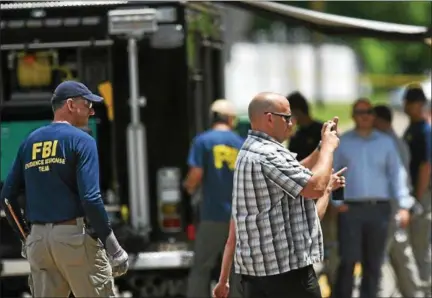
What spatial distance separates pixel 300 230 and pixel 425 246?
14.3ft

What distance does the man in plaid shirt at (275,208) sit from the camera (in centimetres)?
560

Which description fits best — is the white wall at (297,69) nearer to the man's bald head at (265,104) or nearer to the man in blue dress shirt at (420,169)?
the man in blue dress shirt at (420,169)

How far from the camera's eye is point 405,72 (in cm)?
6856

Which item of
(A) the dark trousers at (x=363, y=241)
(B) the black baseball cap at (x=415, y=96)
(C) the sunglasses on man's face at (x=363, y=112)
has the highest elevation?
(B) the black baseball cap at (x=415, y=96)

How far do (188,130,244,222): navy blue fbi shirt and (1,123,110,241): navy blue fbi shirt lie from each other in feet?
7.31

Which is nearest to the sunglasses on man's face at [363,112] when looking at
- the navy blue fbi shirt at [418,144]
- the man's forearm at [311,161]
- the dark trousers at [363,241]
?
the dark trousers at [363,241]

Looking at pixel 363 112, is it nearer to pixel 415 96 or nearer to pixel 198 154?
pixel 415 96

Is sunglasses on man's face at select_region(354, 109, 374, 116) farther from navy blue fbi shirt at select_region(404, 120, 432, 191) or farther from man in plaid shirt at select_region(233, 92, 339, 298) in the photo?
man in plaid shirt at select_region(233, 92, 339, 298)

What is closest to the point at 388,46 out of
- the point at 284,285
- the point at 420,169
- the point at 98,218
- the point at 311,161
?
the point at 420,169

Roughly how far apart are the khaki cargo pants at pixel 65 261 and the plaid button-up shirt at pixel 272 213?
1.02m

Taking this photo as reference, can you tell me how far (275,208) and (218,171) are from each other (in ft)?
9.17

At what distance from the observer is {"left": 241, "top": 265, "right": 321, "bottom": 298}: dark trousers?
224 inches

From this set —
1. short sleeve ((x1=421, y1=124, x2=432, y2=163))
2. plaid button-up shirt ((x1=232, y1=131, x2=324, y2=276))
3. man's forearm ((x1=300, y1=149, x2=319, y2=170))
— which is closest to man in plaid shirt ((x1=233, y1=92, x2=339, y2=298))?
plaid button-up shirt ((x1=232, y1=131, x2=324, y2=276))

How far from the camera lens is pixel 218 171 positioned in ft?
27.6
